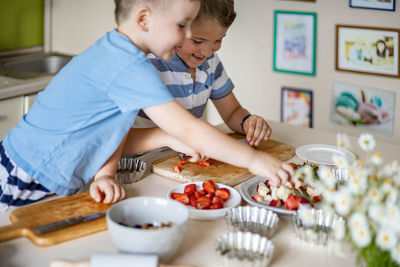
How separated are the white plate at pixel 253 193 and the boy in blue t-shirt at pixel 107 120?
78mm

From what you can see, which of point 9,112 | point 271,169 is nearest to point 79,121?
point 271,169

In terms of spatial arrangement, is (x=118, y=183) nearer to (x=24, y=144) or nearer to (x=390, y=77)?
(x=24, y=144)

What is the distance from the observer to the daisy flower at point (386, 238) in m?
0.80

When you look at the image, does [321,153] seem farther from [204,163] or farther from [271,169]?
[271,169]

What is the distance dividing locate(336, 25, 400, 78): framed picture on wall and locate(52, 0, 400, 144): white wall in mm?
32

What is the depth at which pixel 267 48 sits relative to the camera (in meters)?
3.07

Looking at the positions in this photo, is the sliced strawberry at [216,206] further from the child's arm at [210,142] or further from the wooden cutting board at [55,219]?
the wooden cutting board at [55,219]

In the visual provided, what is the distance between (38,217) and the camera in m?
1.24

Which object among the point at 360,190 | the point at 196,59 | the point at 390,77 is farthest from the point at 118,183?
the point at 390,77

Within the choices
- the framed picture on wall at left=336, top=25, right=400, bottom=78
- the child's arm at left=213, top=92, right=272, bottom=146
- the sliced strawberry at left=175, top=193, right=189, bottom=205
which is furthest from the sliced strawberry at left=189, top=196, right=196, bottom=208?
the framed picture on wall at left=336, top=25, right=400, bottom=78

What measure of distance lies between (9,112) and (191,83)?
1.23 m

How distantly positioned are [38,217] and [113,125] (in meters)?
0.31

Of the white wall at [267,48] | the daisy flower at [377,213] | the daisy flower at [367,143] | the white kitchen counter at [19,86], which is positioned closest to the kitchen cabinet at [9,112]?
the white kitchen counter at [19,86]

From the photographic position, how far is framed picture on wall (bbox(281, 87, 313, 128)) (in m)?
3.02
